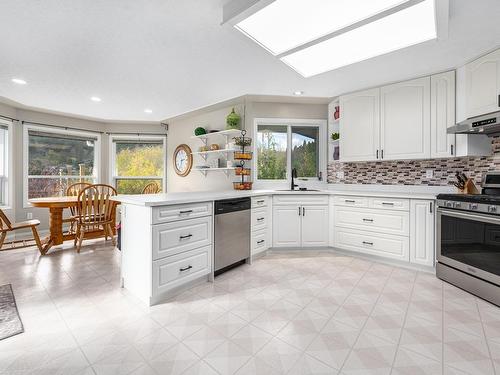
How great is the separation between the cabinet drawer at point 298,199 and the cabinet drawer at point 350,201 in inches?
7.6

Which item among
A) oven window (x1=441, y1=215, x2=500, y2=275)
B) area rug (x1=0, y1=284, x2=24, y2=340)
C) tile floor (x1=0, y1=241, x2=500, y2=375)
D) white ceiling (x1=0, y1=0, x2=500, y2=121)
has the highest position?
white ceiling (x1=0, y1=0, x2=500, y2=121)

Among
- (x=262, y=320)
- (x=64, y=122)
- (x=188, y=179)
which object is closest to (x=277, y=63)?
(x=262, y=320)

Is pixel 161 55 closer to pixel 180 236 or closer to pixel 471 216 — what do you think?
pixel 180 236

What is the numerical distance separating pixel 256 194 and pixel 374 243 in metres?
1.56

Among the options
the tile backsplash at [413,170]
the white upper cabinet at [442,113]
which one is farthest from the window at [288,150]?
the white upper cabinet at [442,113]

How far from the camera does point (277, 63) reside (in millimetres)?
2652

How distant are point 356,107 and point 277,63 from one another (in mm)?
1463

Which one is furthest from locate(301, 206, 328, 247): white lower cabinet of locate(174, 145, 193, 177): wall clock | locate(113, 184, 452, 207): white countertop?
locate(174, 145, 193, 177): wall clock

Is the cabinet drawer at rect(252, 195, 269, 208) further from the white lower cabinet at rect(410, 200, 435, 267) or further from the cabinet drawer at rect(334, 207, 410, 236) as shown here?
the white lower cabinet at rect(410, 200, 435, 267)

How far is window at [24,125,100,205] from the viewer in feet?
15.3

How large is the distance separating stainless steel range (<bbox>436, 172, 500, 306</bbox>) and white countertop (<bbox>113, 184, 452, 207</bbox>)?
1.02 feet

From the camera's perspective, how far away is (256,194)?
123 inches

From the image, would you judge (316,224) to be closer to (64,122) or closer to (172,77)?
(172,77)

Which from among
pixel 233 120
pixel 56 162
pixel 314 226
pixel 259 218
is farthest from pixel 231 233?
pixel 56 162
